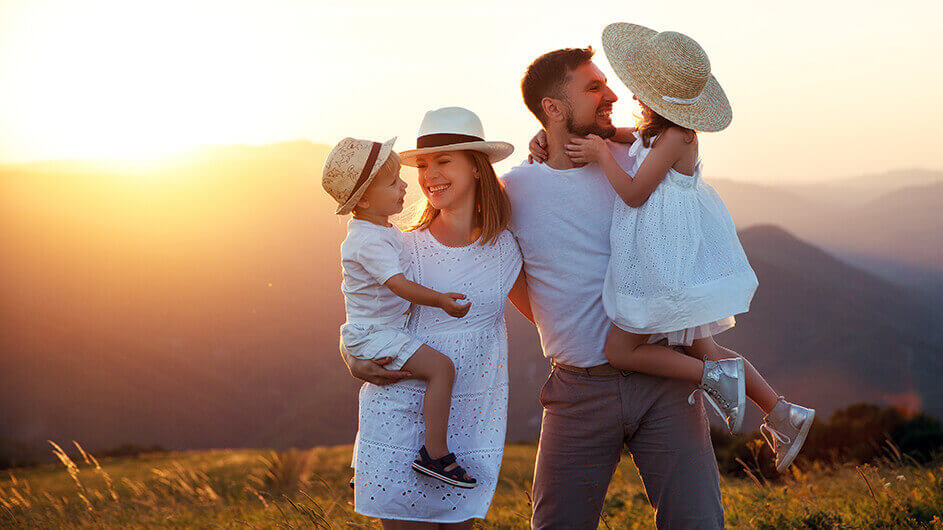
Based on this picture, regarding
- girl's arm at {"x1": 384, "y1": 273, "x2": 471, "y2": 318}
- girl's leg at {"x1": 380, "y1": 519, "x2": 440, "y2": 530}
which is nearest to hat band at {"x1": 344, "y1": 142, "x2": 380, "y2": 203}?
girl's arm at {"x1": 384, "y1": 273, "x2": 471, "y2": 318}

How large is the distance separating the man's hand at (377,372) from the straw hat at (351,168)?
0.72 metres

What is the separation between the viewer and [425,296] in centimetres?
324

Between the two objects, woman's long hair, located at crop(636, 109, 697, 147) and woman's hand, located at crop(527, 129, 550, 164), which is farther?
woman's hand, located at crop(527, 129, 550, 164)

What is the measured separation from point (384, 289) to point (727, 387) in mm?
1611

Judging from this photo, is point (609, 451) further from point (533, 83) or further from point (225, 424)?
point (225, 424)

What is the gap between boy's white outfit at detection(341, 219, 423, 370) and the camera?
3.29 metres

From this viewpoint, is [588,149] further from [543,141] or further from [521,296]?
[521,296]

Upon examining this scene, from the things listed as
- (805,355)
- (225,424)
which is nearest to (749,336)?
(805,355)

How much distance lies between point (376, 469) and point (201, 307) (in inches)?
2944

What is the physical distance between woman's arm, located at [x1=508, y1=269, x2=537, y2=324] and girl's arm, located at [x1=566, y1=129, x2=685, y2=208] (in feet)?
2.37

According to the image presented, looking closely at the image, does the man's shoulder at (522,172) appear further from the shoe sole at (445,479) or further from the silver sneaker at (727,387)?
the shoe sole at (445,479)

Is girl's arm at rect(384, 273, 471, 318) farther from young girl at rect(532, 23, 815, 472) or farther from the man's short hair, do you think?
the man's short hair

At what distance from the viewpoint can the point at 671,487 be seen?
11.6 ft

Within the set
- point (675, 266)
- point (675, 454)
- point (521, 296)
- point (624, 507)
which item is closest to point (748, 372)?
point (675, 454)
